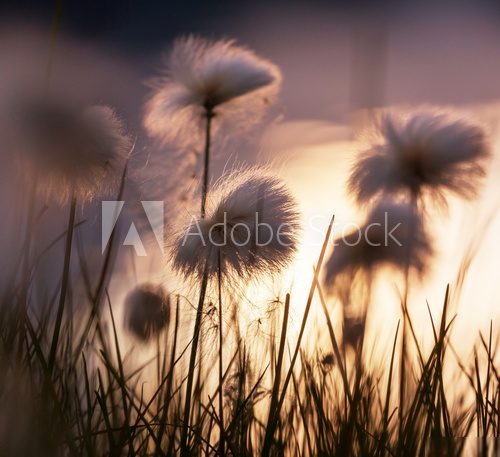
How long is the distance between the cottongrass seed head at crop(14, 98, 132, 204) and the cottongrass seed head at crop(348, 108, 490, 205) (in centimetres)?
145

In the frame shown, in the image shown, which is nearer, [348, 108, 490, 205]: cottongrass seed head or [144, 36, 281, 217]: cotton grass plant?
[348, 108, 490, 205]: cottongrass seed head

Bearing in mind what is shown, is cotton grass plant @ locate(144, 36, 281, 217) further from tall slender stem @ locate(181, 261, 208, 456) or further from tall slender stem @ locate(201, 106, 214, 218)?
tall slender stem @ locate(181, 261, 208, 456)

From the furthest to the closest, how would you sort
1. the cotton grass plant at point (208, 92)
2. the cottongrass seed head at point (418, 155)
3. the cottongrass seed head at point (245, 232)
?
the cotton grass plant at point (208, 92), the cottongrass seed head at point (418, 155), the cottongrass seed head at point (245, 232)

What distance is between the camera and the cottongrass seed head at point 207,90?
3.42 metres

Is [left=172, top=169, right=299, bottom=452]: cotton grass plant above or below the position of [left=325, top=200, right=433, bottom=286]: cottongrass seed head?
below

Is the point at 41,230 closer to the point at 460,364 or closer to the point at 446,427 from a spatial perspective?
the point at 446,427

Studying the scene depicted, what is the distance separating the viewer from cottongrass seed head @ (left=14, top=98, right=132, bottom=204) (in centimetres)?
191

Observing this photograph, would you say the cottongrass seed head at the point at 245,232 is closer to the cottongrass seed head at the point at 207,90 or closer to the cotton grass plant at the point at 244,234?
the cotton grass plant at the point at 244,234

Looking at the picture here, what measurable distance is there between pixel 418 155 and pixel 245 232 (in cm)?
147

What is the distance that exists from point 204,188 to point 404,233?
7.47 ft

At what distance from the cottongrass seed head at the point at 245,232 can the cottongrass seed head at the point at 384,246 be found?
49.0 inches

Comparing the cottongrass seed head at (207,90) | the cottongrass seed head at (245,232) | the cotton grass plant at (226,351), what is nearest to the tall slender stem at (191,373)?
the cotton grass plant at (226,351)

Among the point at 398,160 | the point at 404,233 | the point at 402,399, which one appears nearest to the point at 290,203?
the point at 402,399

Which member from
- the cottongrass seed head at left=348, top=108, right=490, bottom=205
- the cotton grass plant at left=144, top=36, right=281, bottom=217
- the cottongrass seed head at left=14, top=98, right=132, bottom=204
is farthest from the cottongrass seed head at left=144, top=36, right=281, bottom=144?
the cottongrass seed head at left=14, top=98, right=132, bottom=204
